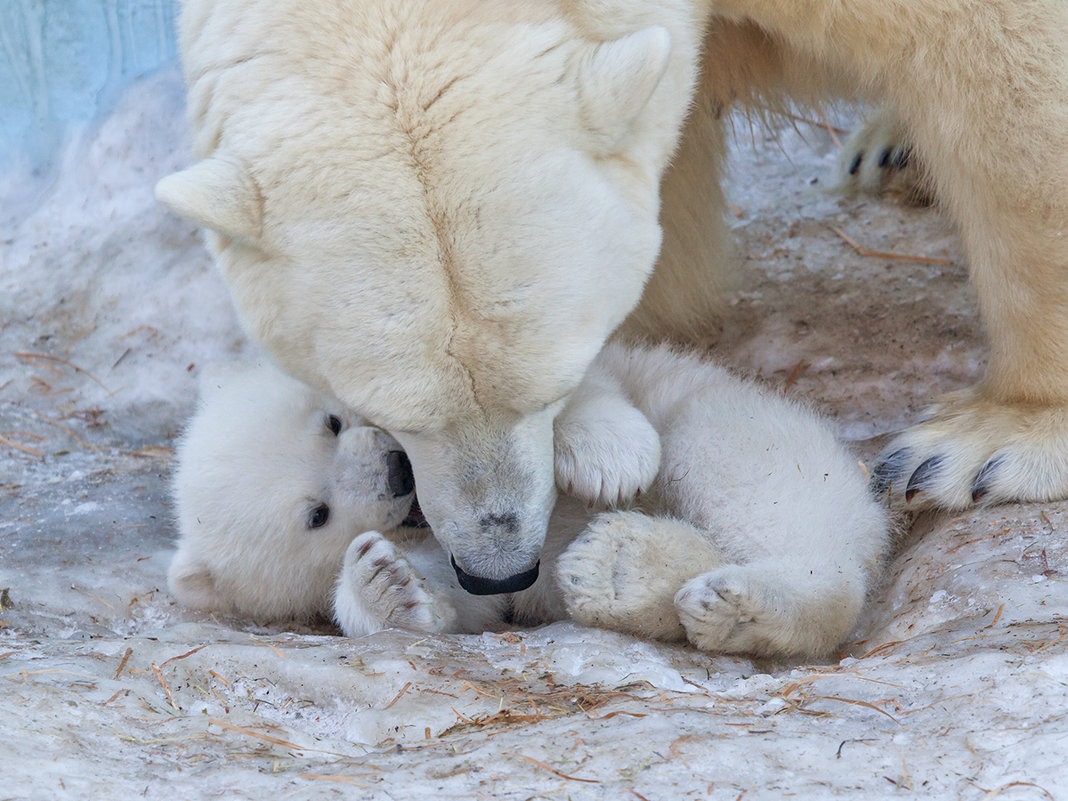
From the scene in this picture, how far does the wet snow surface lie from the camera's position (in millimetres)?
1626

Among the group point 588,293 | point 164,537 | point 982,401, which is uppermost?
point 588,293

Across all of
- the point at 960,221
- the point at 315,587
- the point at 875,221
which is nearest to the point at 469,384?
the point at 315,587

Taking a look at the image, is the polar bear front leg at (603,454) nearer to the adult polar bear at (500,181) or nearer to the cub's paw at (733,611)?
the adult polar bear at (500,181)

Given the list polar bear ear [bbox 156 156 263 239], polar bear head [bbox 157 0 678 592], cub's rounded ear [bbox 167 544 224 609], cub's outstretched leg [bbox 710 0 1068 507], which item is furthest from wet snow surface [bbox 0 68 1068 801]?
polar bear ear [bbox 156 156 263 239]

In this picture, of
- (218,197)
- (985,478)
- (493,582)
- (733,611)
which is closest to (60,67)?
(218,197)

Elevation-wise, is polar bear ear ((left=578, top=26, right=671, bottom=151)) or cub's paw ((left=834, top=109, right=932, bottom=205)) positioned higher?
polar bear ear ((left=578, top=26, right=671, bottom=151))

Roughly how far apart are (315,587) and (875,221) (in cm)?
269

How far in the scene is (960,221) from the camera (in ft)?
9.28

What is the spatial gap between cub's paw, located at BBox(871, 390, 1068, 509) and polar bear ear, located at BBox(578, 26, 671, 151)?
1.25 meters

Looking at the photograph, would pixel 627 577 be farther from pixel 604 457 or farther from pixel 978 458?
pixel 978 458

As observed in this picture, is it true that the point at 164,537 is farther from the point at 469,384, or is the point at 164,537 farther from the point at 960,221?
the point at 960,221

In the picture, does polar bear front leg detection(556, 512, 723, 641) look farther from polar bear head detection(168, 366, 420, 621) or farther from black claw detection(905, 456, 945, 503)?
black claw detection(905, 456, 945, 503)

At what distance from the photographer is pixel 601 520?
2.51 metres

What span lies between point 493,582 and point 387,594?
13.3 inches
